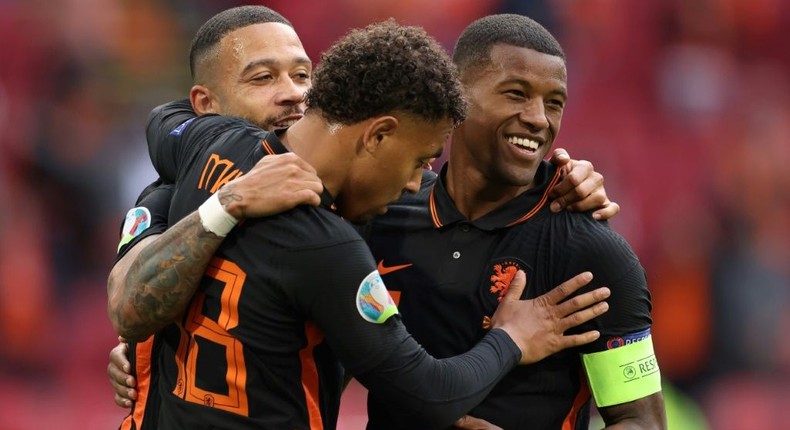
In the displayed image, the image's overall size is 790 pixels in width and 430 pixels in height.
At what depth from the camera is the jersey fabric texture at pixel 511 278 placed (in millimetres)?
3125

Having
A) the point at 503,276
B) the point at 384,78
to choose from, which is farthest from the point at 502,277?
the point at 384,78

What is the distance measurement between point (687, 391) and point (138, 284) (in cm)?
513

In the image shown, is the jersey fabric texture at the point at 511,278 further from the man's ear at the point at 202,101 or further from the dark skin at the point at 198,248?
the man's ear at the point at 202,101

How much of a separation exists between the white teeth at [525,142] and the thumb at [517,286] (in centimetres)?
40

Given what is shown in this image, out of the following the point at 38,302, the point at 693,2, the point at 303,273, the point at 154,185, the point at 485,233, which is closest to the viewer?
the point at 303,273

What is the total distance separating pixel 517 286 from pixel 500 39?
2.64 feet

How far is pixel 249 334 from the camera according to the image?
9.16 ft

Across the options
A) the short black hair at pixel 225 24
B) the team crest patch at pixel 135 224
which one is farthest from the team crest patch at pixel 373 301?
the short black hair at pixel 225 24

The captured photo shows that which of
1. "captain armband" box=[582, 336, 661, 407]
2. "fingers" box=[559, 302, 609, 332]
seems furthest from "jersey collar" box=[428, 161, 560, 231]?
"captain armband" box=[582, 336, 661, 407]

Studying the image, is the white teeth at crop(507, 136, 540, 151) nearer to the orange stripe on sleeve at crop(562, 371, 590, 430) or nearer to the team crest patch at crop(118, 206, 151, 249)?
the orange stripe on sleeve at crop(562, 371, 590, 430)

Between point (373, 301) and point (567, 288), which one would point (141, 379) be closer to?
point (373, 301)

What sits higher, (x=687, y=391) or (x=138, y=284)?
Answer: (x=138, y=284)

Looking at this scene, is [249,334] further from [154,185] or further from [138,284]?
[154,185]

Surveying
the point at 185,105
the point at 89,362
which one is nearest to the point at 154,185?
the point at 185,105
